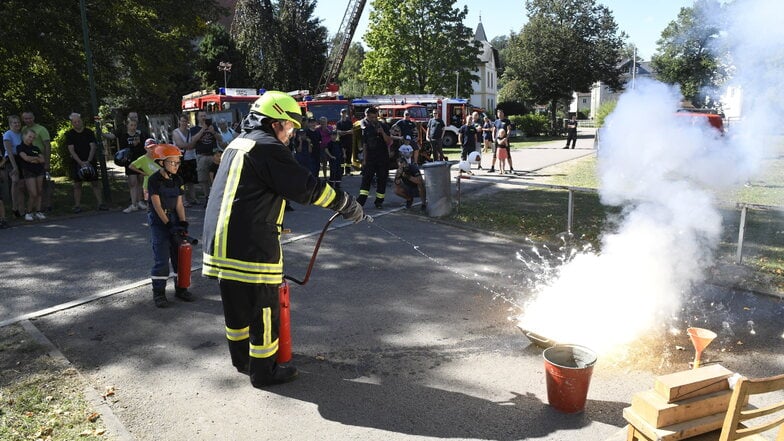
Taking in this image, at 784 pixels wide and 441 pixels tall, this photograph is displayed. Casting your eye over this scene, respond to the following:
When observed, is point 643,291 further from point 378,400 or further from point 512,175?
point 512,175

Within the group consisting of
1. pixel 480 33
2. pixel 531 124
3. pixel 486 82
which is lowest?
pixel 531 124

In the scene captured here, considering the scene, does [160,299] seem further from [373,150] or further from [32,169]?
[32,169]

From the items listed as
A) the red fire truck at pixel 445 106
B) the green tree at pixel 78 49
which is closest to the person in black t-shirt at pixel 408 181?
the green tree at pixel 78 49

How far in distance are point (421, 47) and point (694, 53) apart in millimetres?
33427

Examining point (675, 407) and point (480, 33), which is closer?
point (675, 407)

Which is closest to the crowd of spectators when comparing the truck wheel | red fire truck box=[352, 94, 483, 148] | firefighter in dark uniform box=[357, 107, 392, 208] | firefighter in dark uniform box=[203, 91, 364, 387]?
firefighter in dark uniform box=[357, 107, 392, 208]

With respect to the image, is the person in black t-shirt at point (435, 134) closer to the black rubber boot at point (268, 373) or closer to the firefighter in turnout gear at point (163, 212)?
the firefighter in turnout gear at point (163, 212)

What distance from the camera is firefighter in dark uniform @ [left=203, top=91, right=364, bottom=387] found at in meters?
3.74

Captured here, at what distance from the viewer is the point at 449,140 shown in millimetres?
26094

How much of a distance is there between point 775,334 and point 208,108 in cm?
1795

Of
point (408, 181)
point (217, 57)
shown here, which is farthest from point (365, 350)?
point (217, 57)

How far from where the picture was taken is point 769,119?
7.67 meters

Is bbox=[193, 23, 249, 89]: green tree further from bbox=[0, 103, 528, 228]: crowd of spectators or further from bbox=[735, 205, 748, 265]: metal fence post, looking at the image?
bbox=[735, 205, 748, 265]: metal fence post

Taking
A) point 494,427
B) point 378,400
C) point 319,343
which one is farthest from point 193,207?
point 494,427
